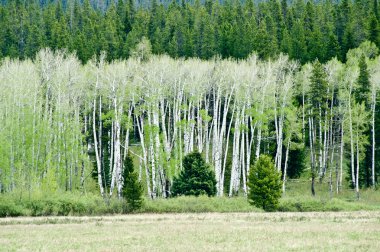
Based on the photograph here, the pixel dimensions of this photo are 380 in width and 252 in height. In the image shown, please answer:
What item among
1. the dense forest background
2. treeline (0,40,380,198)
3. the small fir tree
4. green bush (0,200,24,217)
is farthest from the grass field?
the dense forest background

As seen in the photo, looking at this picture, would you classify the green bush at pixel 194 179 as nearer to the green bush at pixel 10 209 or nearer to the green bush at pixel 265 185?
the green bush at pixel 265 185

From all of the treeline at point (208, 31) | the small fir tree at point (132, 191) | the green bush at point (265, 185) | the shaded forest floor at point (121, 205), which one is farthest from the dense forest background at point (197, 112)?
the green bush at point (265, 185)

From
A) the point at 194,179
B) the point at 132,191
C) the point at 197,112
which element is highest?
the point at 197,112

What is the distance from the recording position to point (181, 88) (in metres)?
58.6

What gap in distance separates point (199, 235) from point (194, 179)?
21.7 metres

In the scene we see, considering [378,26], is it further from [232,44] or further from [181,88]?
[181,88]

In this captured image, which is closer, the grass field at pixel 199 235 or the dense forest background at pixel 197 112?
the grass field at pixel 199 235

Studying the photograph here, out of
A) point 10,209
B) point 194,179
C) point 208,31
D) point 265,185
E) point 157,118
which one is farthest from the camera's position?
point 208,31

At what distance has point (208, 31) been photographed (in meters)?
89.9

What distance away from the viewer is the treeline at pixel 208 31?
8188 centimetres

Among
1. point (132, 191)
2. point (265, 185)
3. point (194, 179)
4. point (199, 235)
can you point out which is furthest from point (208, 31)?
point (199, 235)

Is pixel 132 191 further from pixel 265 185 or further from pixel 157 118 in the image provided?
pixel 157 118

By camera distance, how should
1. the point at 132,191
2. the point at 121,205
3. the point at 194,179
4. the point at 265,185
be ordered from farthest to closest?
the point at 194,179 → the point at 121,205 → the point at 265,185 → the point at 132,191

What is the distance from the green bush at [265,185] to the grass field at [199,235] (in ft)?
26.2
